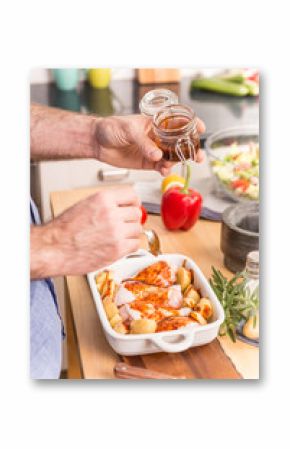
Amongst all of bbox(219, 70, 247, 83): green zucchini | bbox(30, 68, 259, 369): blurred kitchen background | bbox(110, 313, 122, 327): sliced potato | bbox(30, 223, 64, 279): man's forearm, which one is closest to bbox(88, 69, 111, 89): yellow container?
bbox(30, 68, 259, 369): blurred kitchen background

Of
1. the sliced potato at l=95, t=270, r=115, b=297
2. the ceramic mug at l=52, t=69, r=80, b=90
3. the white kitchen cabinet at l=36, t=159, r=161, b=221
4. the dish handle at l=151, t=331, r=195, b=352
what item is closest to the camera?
the dish handle at l=151, t=331, r=195, b=352

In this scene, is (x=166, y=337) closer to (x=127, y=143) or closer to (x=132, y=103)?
(x=127, y=143)

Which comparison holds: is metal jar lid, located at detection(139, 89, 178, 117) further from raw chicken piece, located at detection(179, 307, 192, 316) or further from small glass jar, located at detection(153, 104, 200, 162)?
raw chicken piece, located at detection(179, 307, 192, 316)

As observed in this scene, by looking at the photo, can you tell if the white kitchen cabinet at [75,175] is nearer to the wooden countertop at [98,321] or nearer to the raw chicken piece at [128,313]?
the wooden countertop at [98,321]

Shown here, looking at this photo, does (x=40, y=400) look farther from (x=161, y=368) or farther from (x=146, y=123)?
(x=146, y=123)

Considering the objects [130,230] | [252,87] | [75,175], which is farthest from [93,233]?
[252,87]

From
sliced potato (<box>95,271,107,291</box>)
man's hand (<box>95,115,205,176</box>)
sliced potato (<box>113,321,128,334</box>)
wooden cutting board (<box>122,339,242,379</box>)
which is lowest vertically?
wooden cutting board (<box>122,339,242,379</box>)
